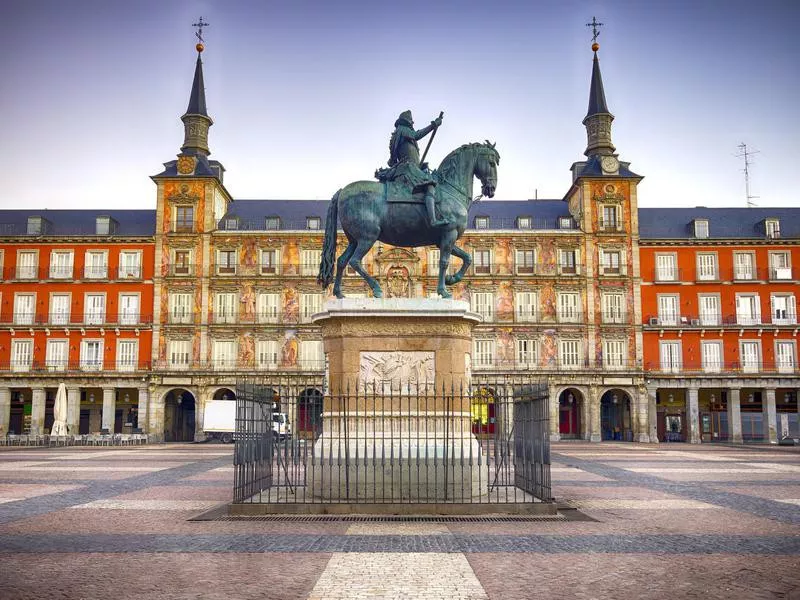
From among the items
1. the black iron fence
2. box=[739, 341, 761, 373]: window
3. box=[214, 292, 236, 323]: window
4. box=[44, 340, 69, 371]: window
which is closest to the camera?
the black iron fence

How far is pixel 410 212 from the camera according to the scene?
1290cm

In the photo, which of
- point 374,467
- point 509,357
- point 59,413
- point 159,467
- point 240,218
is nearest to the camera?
point 374,467

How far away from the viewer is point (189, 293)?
49.7 metres

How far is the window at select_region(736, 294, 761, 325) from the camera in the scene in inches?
1938

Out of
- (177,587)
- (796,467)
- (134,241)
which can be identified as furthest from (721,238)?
(177,587)

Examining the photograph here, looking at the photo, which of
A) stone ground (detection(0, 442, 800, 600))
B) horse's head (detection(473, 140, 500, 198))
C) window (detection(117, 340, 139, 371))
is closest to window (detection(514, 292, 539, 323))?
window (detection(117, 340, 139, 371))

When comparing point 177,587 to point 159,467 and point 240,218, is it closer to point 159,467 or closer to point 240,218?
point 159,467

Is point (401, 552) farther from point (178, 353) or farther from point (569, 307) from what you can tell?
point (178, 353)

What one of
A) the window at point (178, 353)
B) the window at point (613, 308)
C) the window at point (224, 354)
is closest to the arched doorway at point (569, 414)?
the window at point (613, 308)

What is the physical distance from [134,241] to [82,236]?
3.47 meters

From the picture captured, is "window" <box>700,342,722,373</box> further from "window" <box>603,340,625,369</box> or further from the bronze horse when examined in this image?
the bronze horse

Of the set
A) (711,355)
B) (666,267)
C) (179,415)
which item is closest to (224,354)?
(179,415)

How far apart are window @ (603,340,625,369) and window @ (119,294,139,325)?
3127 centimetres

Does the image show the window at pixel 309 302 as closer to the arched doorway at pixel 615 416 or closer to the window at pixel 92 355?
the window at pixel 92 355
